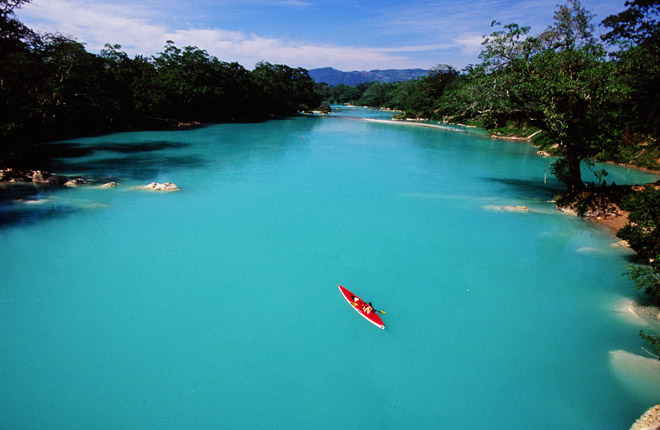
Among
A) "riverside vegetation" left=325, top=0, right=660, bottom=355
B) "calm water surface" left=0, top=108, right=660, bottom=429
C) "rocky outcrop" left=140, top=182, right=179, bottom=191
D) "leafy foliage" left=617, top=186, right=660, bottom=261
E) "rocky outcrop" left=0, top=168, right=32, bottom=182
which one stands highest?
"riverside vegetation" left=325, top=0, right=660, bottom=355

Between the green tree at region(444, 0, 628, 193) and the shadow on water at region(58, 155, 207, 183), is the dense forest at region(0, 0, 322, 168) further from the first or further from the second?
the green tree at region(444, 0, 628, 193)

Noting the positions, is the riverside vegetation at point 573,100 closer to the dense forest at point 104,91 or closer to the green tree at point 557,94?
the green tree at point 557,94

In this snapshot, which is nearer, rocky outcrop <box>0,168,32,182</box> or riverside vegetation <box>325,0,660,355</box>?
riverside vegetation <box>325,0,660,355</box>

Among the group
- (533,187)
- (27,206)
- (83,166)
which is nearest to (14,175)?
(83,166)

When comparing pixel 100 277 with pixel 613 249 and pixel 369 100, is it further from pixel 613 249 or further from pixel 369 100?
pixel 369 100

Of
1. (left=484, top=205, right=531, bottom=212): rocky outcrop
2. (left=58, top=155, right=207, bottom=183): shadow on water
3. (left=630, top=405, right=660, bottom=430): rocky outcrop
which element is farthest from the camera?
(left=58, top=155, right=207, bottom=183): shadow on water

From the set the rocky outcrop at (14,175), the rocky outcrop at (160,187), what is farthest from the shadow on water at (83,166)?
→ the rocky outcrop at (160,187)

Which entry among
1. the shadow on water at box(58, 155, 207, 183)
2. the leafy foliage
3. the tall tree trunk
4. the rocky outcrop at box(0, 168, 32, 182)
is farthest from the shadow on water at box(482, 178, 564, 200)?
the rocky outcrop at box(0, 168, 32, 182)
